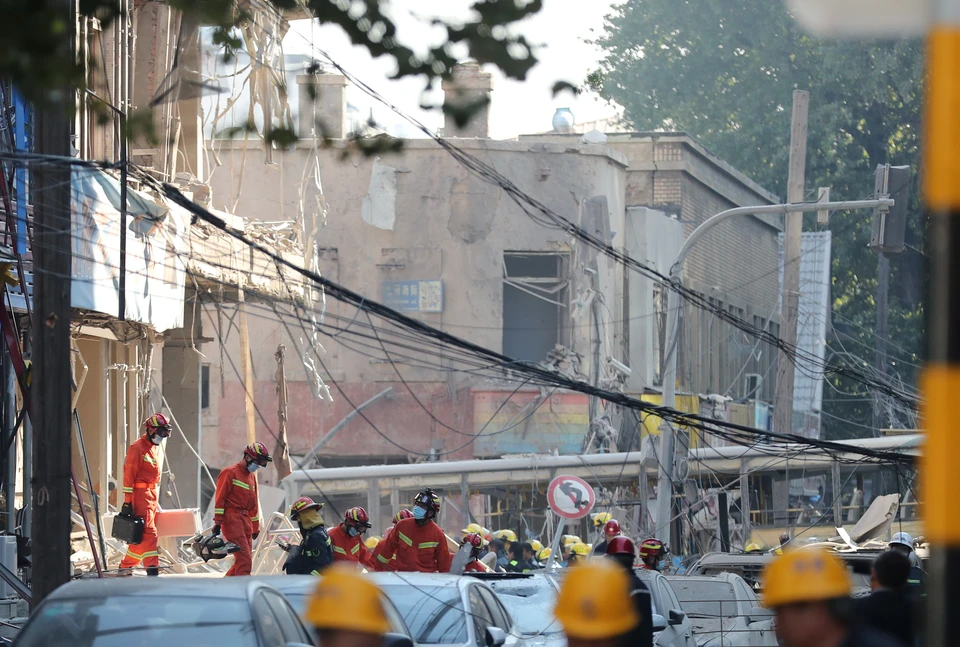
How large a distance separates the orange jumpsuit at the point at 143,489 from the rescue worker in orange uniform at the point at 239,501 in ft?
2.55

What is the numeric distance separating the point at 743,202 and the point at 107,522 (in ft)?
96.6

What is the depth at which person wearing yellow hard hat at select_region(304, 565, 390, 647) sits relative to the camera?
4.42 meters

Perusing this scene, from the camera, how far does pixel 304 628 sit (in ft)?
24.8

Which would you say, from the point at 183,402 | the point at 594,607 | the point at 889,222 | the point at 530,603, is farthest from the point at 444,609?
the point at 183,402

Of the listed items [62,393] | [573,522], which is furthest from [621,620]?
[573,522]

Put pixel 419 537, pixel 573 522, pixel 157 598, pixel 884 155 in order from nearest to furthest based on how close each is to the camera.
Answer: pixel 157 598, pixel 419 537, pixel 573 522, pixel 884 155

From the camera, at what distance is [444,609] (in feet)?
31.1

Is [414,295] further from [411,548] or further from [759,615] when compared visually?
[759,615]

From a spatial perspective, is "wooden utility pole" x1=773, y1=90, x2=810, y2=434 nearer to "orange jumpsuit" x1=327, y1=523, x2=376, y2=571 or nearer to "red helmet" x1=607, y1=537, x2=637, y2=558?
"orange jumpsuit" x1=327, y1=523, x2=376, y2=571

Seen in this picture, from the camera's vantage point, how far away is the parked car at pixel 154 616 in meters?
6.68

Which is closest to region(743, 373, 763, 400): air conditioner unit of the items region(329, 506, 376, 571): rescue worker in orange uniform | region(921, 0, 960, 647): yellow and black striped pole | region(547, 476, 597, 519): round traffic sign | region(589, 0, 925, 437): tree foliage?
region(589, 0, 925, 437): tree foliage

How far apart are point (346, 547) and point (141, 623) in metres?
7.53

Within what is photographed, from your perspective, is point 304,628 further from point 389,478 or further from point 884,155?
point 884,155

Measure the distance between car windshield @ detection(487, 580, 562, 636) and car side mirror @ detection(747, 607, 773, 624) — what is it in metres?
2.37
